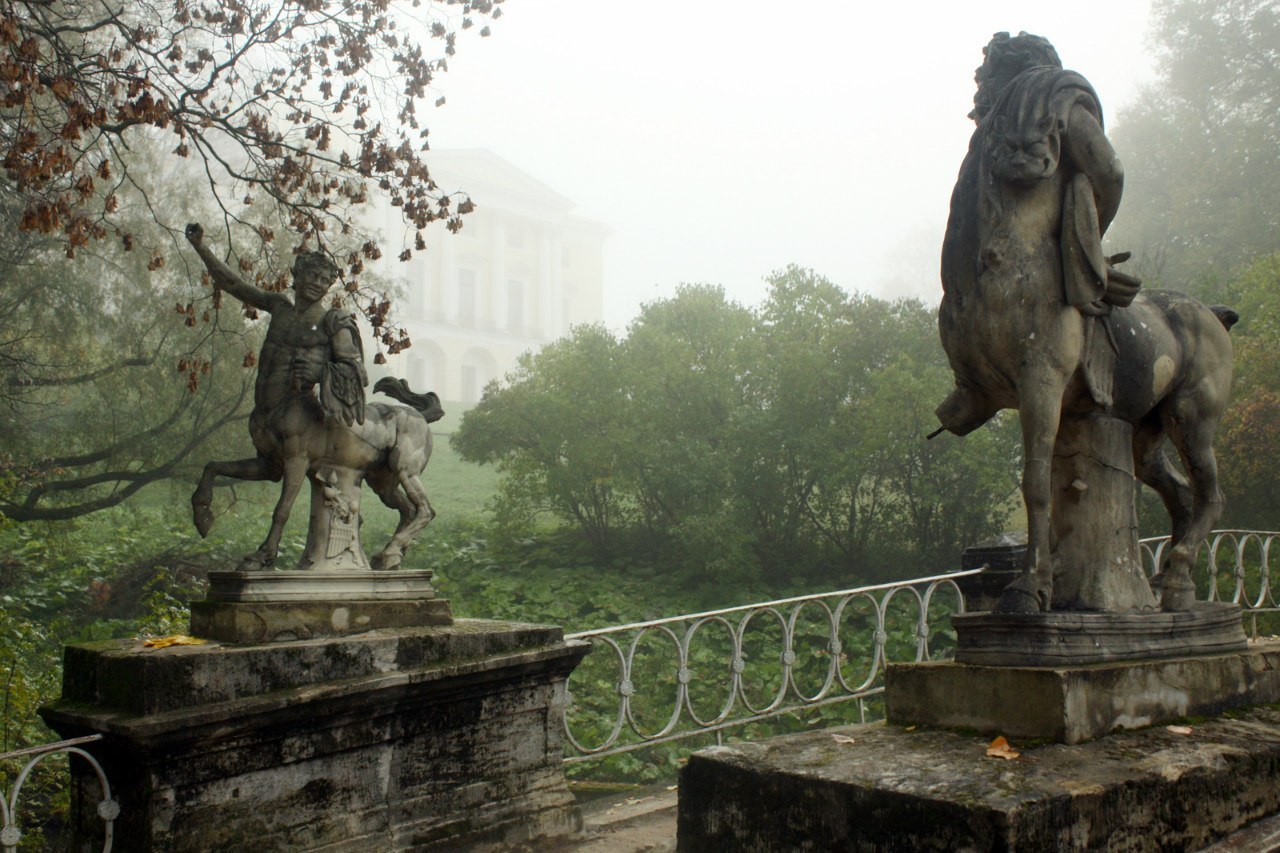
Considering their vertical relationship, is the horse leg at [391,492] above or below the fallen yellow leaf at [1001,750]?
above

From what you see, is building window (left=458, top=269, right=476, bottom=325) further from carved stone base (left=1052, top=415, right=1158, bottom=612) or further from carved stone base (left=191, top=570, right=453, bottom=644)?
carved stone base (left=1052, top=415, right=1158, bottom=612)

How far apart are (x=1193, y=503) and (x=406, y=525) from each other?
3.68m

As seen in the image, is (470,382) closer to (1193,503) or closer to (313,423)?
(313,423)

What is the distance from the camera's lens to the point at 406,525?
16.7 ft

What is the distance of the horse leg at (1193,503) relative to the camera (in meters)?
3.85

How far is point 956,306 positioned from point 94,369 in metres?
13.2

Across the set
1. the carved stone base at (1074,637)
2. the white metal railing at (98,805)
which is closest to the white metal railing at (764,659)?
the carved stone base at (1074,637)

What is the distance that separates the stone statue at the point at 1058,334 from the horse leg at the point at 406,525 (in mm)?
2650

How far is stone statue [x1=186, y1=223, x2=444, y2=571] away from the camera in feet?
15.1

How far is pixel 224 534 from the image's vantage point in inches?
717

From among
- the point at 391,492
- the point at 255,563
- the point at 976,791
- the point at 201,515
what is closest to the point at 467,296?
the point at 391,492

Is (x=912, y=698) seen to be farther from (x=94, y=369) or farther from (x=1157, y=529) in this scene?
(x=94, y=369)

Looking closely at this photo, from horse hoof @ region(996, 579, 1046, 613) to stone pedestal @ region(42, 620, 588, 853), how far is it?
90.0 inches

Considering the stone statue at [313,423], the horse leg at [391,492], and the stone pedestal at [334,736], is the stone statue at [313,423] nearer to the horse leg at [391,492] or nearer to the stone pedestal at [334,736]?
the horse leg at [391,492]
